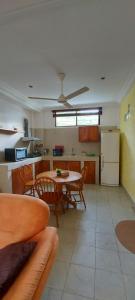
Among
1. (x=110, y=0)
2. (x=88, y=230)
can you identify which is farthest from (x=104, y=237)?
(x=110, y=0)

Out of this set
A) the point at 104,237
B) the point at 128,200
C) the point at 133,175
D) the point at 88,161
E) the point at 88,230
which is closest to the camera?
the point at 104,237

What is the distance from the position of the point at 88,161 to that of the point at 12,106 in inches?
115

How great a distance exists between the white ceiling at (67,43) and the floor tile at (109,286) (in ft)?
9.09

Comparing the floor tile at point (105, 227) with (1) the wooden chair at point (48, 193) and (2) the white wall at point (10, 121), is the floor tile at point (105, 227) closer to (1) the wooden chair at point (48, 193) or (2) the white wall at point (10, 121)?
(1) the wooden chair at point (48, 193)

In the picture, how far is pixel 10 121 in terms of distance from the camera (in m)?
4.80

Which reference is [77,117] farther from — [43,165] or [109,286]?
[109,286]

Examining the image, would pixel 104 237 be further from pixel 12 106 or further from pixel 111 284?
pixel 12 106

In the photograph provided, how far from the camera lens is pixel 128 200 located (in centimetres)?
395

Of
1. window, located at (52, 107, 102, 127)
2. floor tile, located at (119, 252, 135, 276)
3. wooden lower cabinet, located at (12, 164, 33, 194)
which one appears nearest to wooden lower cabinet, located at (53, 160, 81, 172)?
wooden lower cabinet, located at (12, 164, 33, 194)

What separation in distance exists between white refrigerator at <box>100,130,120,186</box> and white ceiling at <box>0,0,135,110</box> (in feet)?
5.03

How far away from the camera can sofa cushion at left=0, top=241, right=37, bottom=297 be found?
34.5 inches

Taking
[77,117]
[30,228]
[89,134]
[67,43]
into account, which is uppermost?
[67,43]

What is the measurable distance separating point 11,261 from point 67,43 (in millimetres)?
2516

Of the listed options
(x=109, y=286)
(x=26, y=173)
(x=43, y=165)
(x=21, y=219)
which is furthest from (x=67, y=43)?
(x=43, y=165)
